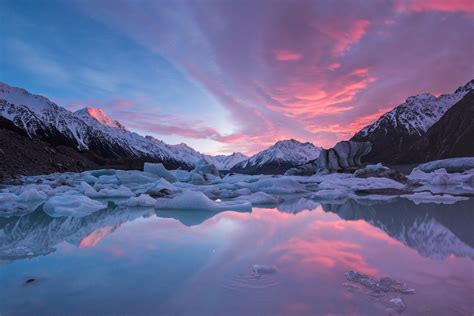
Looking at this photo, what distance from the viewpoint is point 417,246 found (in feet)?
13.2

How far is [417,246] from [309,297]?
2.39m

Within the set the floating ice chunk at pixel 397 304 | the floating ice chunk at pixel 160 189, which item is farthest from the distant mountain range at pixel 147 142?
the floating ice chunk at pixel 397 304

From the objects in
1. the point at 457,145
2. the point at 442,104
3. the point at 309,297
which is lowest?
the point at 309,297

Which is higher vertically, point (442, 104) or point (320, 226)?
point (442, 104)

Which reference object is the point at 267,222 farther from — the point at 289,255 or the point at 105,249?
the point at 105,249

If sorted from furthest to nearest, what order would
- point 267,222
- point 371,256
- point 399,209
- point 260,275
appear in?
point 399,209, point 267,222, point 371,256, point 260,275

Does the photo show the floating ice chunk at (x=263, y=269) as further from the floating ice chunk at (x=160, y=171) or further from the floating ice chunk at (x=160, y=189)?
the floating ice chunk at (x=160, y=171)

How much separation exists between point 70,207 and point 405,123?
420 feet

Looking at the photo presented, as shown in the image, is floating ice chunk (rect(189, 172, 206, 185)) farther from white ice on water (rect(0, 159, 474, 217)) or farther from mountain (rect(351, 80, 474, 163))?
mountain (rect(351, 80, 474, 163))

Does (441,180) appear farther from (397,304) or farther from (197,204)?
(397,304)

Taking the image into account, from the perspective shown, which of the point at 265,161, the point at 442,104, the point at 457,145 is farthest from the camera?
the point at 265,161

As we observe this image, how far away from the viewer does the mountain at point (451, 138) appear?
5970 centimetres

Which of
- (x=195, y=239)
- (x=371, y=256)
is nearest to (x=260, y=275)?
(x=371, y=256)

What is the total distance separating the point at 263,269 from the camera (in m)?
3.08
